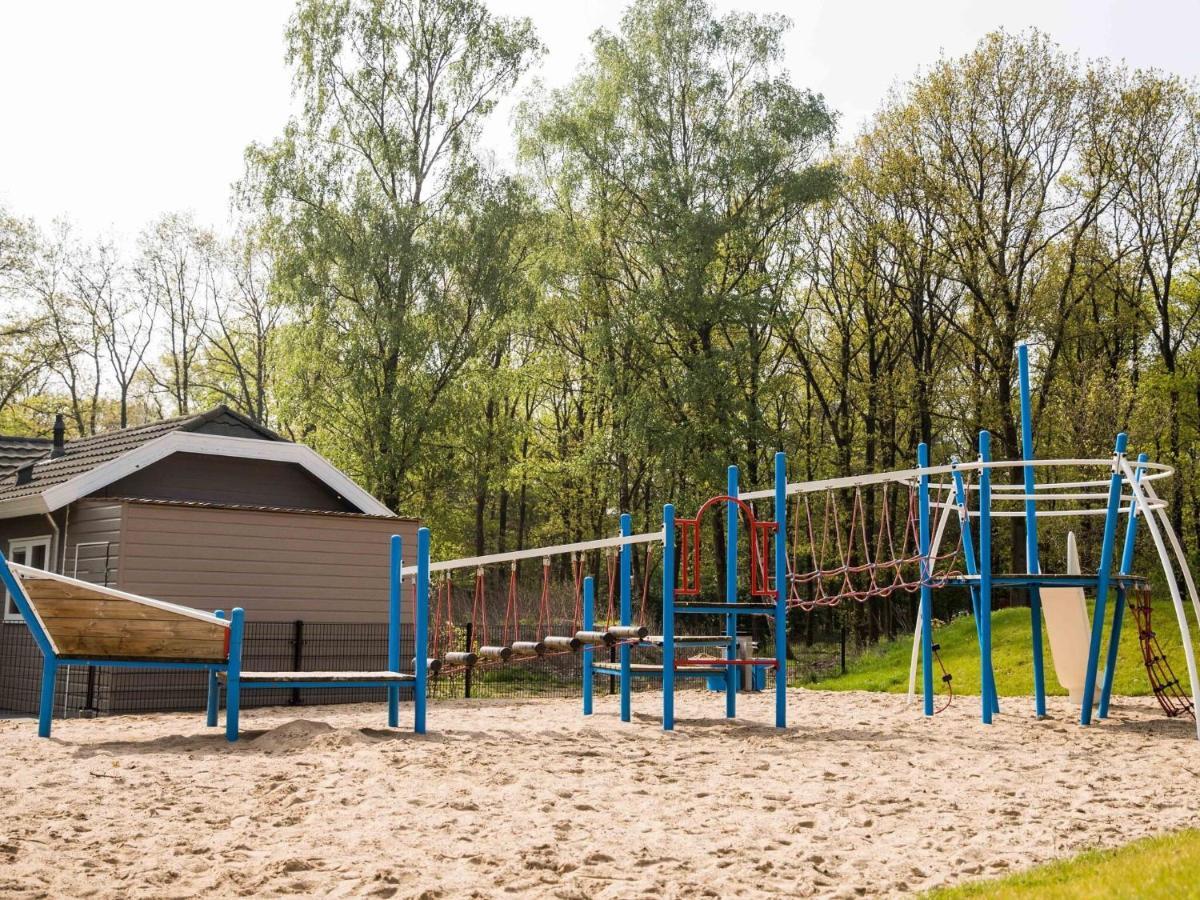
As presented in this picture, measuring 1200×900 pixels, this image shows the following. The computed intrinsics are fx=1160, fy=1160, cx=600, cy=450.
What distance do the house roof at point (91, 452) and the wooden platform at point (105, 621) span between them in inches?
246

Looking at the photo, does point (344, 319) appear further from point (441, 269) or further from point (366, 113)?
point (366, 113)

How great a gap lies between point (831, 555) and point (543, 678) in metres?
13.0

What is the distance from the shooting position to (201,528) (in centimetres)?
1577

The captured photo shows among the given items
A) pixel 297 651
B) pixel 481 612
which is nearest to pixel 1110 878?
pixel 297 651

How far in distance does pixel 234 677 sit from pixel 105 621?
1316 millimetres

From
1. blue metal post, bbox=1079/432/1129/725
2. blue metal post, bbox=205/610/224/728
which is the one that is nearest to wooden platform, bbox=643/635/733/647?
blue metal post, bbox=1079/432/1129/725

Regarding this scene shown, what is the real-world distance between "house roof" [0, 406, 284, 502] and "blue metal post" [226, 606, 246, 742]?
685 centimetres

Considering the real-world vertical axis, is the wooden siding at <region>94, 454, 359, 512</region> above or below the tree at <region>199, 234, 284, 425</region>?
below

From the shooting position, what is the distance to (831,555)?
3525 centimetres

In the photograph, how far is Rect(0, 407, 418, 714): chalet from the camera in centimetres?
1534

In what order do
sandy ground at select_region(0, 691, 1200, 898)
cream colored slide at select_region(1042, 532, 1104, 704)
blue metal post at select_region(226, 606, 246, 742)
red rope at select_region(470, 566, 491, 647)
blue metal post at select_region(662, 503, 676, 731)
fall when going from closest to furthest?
sandy ground at select_region(0, 691, 1200, 898), blue metal post at select_region(226, 606, 246, 742), blue metal post at select_region(662, 503, 676, 731), cream colored slide at select_region(1042, 532, 1104, 704), red rope at select_region(470, 566, 491, 647)

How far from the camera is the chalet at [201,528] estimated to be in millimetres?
15336

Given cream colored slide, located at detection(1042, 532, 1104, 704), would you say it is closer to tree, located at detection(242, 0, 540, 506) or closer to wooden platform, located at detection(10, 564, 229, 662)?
wooden platform, located at detection(10, 564, 229, 662)

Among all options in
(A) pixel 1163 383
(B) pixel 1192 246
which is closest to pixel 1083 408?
(A) pixel 1163 383
